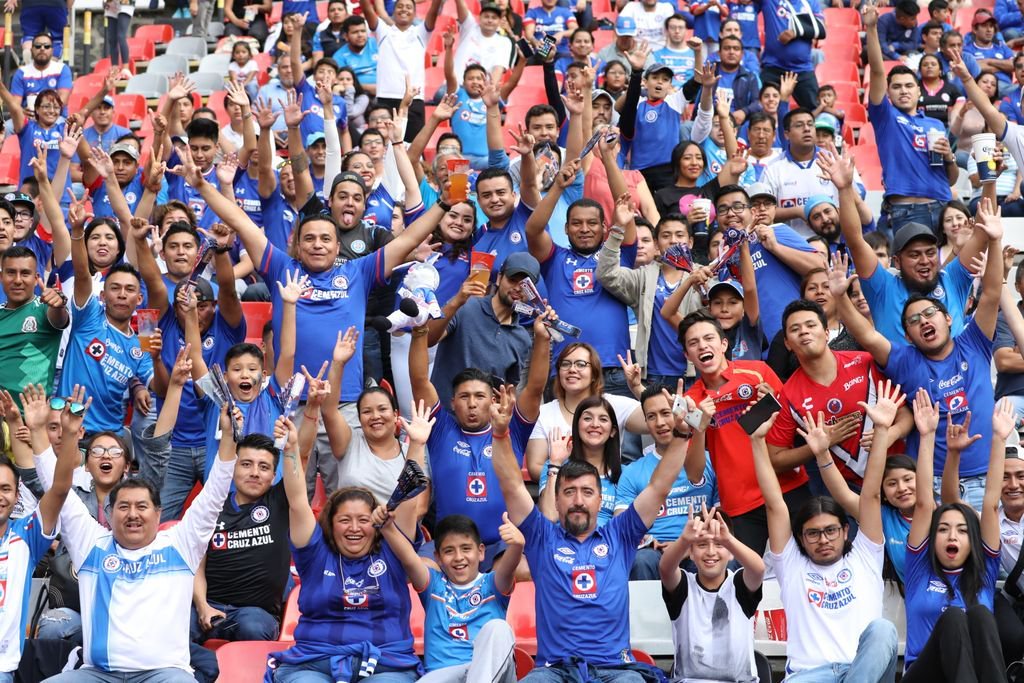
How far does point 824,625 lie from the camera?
605 centimetres

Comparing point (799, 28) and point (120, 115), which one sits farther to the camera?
point (120, 115)

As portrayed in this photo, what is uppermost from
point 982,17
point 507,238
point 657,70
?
point 982,17

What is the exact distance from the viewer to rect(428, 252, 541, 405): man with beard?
7.49 metres

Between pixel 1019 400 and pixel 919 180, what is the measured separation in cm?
267

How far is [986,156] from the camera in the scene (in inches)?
349

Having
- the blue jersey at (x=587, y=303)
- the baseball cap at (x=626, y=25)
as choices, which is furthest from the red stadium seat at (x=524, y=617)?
the baseball cap at (x=626, y=25)

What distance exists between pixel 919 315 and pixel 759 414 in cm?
109

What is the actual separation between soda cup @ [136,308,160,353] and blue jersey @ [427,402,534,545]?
1654mm

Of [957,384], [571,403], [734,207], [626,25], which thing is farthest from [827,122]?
[571,403]

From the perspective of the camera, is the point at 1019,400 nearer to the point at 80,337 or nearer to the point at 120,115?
the point at 80,337

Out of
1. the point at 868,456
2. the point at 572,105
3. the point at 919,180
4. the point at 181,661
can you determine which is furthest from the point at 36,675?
the point at 919,180

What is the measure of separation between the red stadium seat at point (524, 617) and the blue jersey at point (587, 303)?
1.58 meters

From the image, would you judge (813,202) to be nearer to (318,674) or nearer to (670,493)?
(670,493)

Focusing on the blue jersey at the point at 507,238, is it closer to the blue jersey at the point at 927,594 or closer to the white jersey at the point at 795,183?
the white jersey at the point at 795,183
